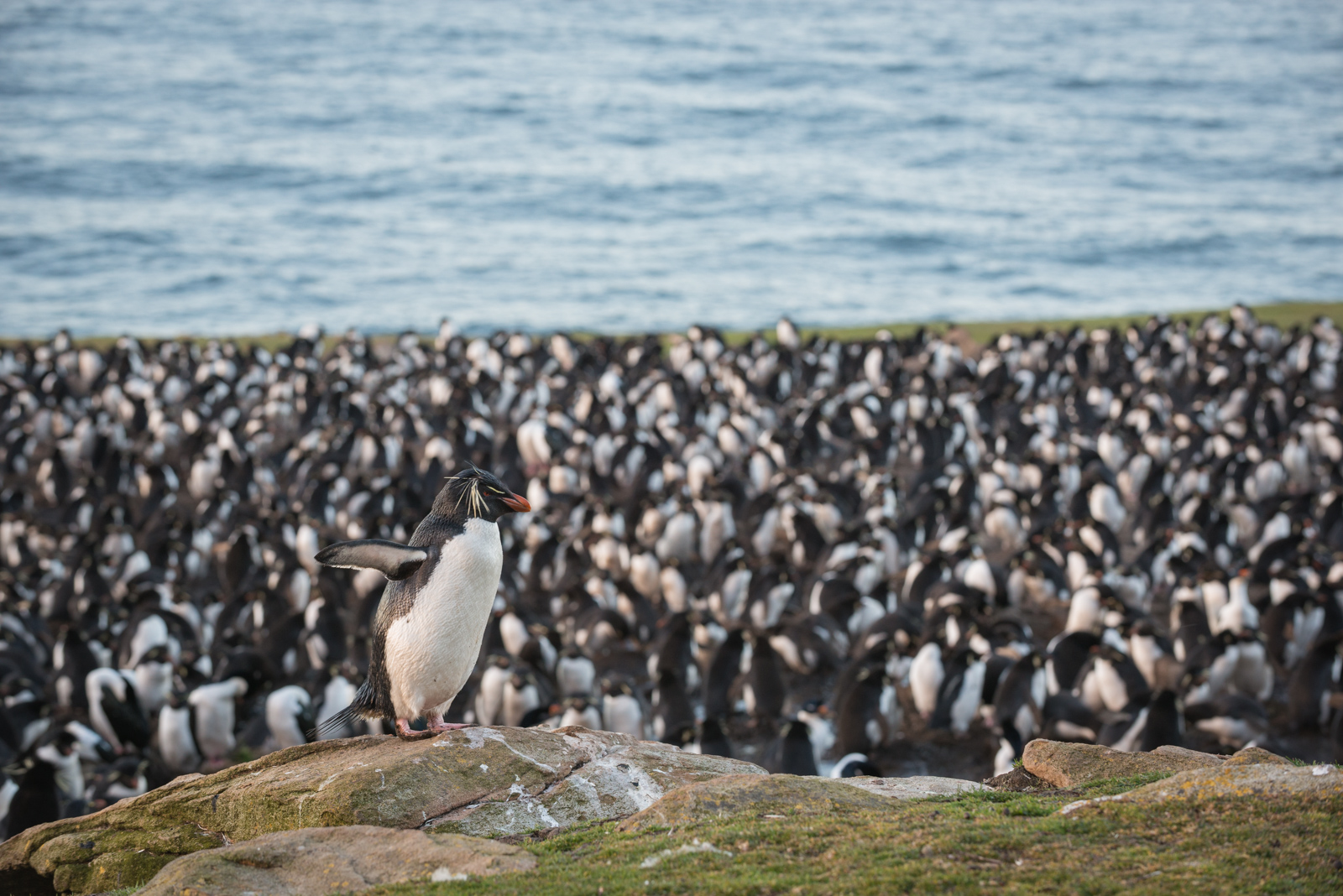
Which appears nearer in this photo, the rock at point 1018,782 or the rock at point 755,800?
the rock at point 755,800

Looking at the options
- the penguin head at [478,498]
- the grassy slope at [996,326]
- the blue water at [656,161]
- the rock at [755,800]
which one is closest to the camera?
the rock at [755,800]

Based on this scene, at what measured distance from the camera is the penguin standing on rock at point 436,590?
5199 mm

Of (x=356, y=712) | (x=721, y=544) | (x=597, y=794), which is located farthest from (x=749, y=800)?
(x=721, y=544)

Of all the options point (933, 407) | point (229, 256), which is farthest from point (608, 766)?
point (229, 256)

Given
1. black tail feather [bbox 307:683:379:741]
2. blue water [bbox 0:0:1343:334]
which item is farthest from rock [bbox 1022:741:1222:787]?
blue water [bbox 0:0:1343:334]

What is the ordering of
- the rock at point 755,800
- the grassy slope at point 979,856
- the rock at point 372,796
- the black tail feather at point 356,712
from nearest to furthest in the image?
the grassy slope at point 979,856, the rock at point 755,800, the rock at point 372,796, the black tail feather at point 356,712

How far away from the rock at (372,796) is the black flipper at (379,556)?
832mm

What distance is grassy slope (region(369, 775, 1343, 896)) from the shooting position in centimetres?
371

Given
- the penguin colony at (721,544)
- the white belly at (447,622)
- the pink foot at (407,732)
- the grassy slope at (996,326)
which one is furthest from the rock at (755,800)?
the grassy slope at (996,326)

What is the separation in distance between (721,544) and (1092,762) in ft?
31.8

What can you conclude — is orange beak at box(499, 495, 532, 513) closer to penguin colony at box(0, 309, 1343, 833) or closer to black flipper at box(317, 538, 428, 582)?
black flipper at box(317, 538, 428, 582)

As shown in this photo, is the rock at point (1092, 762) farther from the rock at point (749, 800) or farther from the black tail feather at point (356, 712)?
the black tail feather at point (356, 712)

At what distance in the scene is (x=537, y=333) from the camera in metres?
36.8

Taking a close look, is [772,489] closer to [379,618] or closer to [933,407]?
[933,407]
